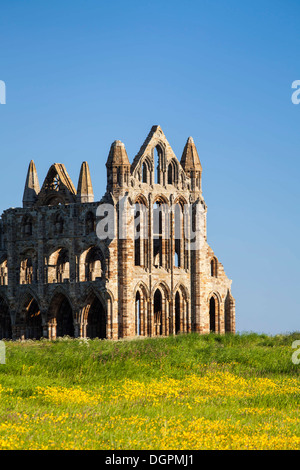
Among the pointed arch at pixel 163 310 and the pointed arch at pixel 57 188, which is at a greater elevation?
the pointed arch at pixel 57 188

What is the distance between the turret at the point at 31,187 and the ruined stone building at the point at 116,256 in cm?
8

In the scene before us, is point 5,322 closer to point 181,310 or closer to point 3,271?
point 3,271

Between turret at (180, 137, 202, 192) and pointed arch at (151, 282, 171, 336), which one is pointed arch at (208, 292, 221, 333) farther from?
turret at (180, 137, 202, 192)

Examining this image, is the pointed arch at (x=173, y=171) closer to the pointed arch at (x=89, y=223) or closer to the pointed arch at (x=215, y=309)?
the pointed arch at (x=89, y=223)

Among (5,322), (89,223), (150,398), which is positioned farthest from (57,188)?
(150,398)

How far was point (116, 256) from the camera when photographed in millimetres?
54188

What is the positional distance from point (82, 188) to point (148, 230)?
18.8 feet

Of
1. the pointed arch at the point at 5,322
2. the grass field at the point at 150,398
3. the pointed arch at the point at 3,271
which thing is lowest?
the grass field at the point at 150,398

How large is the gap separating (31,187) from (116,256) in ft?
38.1

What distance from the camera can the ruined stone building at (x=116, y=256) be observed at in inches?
2143

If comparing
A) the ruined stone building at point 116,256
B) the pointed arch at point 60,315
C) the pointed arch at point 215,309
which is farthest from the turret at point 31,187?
the pointed arch at point 215,309
